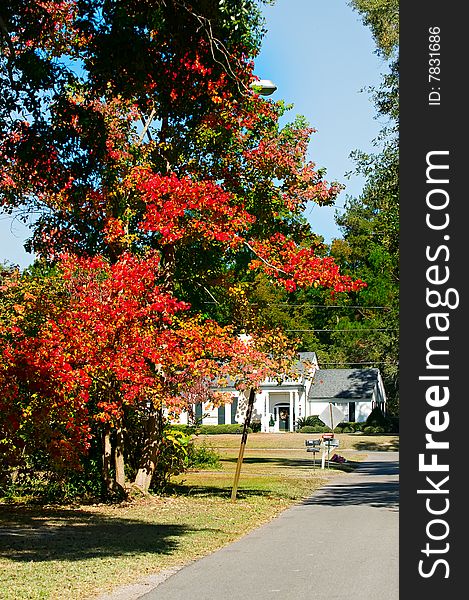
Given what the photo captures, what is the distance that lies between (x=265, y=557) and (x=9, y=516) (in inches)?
305

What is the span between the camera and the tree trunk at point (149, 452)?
21.5m

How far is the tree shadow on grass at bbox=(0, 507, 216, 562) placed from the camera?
12789 millimetres

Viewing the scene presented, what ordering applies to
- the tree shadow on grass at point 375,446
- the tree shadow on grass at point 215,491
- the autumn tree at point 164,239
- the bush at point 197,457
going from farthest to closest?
the tree shadow on grass at point 375,446 → the bush at point 197,457 → the tree shadow on grass at point 215,491 → the autumn tree at point 164,239

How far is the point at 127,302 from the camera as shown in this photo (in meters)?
18.2

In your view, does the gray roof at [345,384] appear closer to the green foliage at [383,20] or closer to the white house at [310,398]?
the white house at [310,398]

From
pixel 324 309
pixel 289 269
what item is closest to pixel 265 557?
pixel 289 269

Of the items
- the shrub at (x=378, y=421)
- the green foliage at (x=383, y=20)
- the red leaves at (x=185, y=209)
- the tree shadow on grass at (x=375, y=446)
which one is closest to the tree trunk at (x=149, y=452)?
the red leaves at (x=185, y=209)

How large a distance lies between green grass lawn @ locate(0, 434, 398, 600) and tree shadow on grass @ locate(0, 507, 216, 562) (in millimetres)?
13

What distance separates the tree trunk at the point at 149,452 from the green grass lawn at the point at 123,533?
0.61 meters

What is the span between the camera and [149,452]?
21578 millimetres

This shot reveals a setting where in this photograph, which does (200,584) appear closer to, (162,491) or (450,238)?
(450,238)

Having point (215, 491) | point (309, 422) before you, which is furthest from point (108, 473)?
point (309, 422)

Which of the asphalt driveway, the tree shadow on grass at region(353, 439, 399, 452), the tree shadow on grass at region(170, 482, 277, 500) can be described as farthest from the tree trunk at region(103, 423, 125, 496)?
the tree shadow on grass at region(353, 439, 399, 452)

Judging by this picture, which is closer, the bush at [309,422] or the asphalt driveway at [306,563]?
the asphalt driveway at [306,563]
